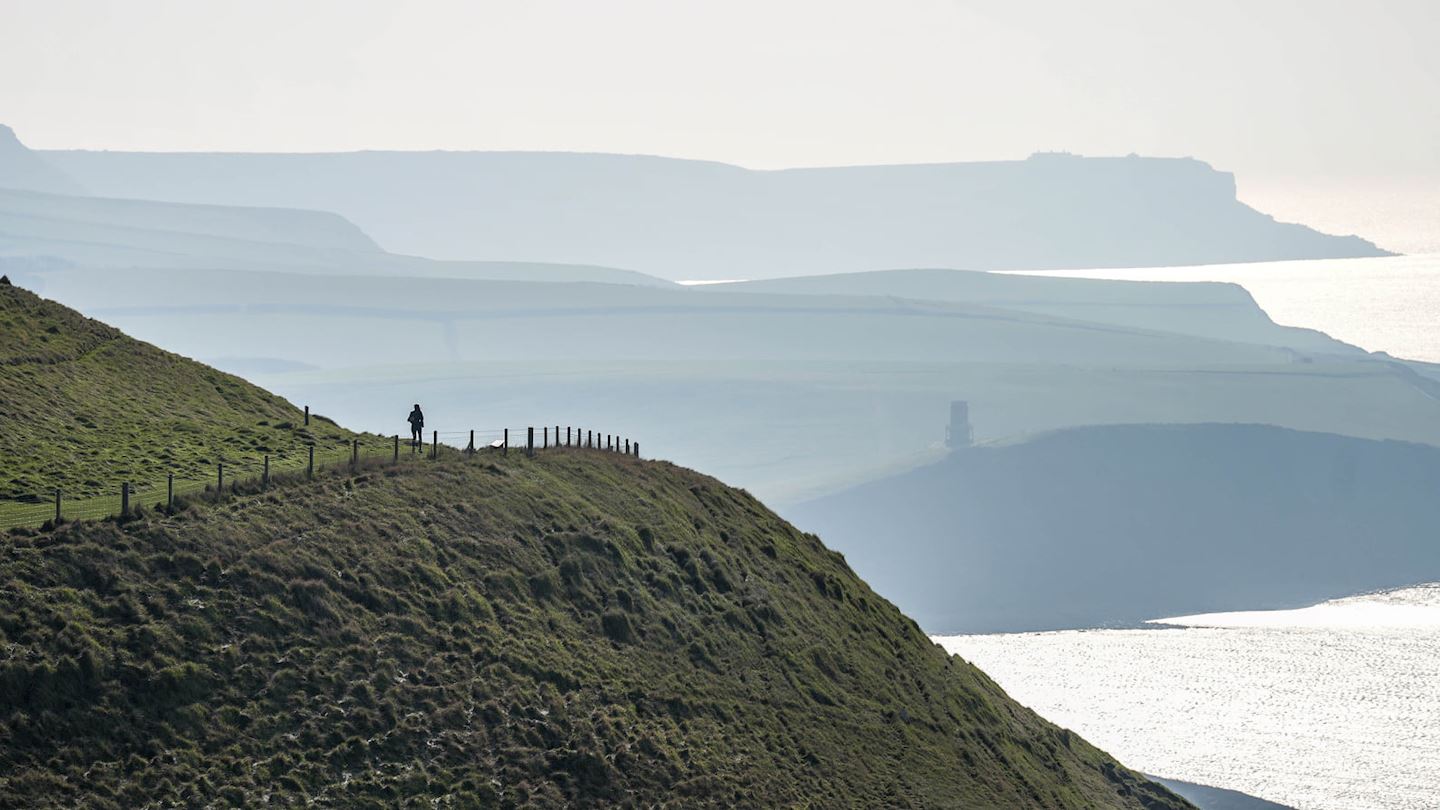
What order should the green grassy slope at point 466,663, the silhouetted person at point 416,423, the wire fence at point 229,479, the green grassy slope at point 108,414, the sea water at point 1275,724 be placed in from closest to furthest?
the green grassy slope at point 466,663 → the wire fence at point 229,479 → the green grassy slope at point 108,414 → the silhouetted person at point 416,423 → the sea water at point 1275,724

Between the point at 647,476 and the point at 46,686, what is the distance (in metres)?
38.9

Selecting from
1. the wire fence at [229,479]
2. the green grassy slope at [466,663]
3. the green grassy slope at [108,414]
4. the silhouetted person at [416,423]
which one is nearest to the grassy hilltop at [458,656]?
the green grassy slope at [466,663]

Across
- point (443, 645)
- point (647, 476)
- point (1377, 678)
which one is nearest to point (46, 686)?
point (443, 645)

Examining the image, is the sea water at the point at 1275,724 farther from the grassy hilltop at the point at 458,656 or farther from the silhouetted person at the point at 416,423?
the silhouetted person at the point at 416,423

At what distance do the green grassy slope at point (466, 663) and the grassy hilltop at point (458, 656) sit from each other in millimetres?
96

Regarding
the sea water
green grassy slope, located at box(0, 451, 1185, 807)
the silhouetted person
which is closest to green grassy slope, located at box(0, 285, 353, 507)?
the silhouetted person

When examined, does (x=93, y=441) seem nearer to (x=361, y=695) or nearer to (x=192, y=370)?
(x=192, y=370)

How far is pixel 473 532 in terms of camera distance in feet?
220

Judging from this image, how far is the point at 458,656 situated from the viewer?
58.6 m

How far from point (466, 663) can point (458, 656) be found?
34 cm

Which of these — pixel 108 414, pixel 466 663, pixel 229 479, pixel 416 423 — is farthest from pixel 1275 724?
pixel 466 663

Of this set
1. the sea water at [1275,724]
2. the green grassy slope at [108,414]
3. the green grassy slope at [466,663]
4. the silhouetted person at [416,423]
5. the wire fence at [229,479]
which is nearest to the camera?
the green grassy slope at [466,663]

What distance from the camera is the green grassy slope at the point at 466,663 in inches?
1948

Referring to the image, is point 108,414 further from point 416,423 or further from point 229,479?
point 229,479
